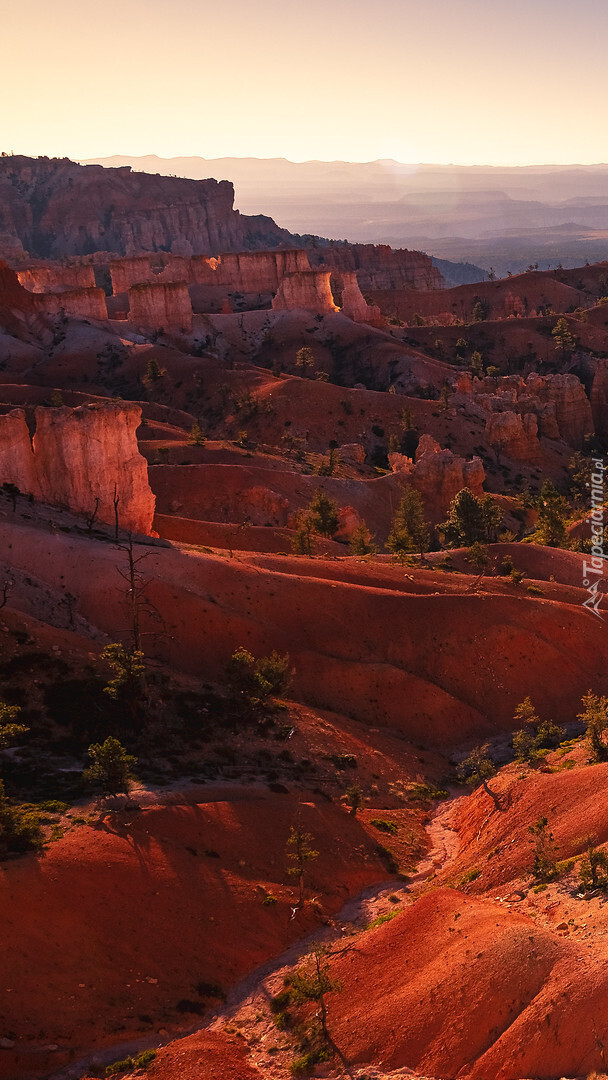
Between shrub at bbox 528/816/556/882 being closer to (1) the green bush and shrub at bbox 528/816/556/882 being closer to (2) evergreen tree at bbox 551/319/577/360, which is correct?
(1) the green bush

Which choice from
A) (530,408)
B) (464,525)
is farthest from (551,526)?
(530,408)

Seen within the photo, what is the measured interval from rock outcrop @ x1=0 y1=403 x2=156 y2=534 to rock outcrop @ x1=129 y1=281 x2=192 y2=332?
224 feet

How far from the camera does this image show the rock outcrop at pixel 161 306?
11650 centimetres

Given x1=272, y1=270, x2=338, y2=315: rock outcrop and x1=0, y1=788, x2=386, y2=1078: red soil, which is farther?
x1=272, y1=270, x2=338, y2=315: rock outcrop

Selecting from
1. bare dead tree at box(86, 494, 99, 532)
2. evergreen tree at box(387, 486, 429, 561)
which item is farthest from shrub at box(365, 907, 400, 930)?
evergreen tree at box(387, 486, 429, 561)

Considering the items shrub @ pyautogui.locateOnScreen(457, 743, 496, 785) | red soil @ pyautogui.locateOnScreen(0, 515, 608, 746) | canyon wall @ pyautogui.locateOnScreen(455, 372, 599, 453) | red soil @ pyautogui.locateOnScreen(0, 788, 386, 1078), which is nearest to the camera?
red soil @ pyautogui.locateOnScreen(0, 788, 386, 1078)

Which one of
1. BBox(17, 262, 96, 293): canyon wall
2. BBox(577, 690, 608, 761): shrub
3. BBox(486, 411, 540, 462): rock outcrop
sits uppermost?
BBox(17, 262, 96, 293): canyon wall

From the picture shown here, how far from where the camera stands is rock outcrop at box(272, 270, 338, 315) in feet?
421

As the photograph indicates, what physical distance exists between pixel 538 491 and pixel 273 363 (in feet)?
124

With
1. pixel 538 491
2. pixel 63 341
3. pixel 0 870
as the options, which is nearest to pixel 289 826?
pixel 0 870

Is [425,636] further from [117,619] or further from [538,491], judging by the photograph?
[538,491]

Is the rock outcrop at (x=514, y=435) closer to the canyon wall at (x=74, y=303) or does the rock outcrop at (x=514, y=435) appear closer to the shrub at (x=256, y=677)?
the canyon wall at (x=74, y=303)

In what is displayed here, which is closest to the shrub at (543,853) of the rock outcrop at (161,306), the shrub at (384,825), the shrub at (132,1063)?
the shrub at (384,825)

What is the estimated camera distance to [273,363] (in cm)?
11700
